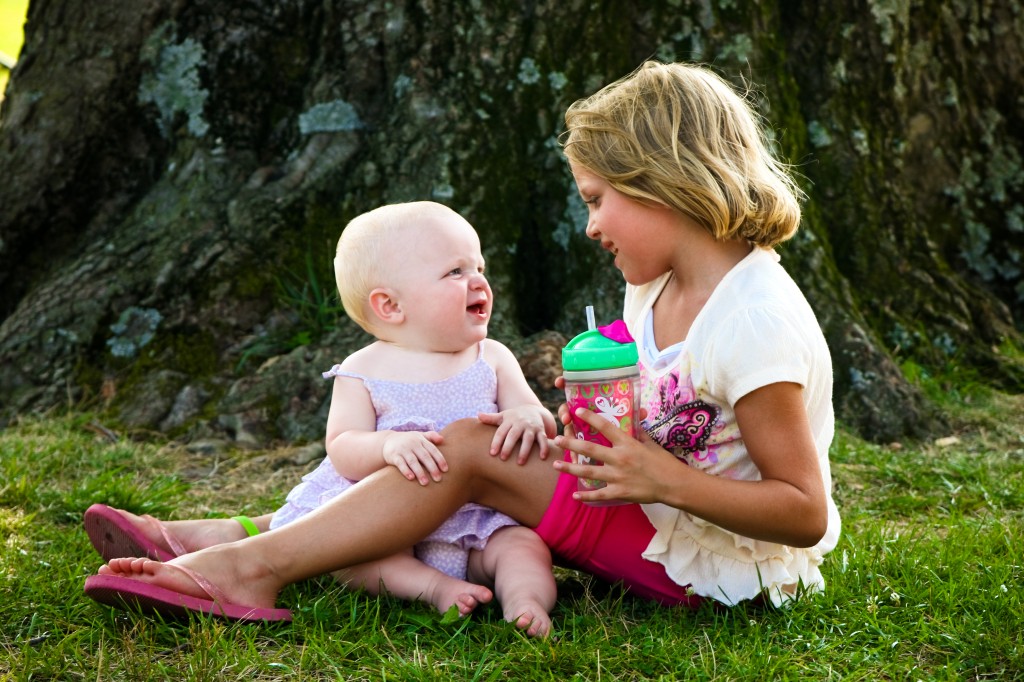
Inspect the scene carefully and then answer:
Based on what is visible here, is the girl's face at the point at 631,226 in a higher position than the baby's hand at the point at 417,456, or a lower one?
higher

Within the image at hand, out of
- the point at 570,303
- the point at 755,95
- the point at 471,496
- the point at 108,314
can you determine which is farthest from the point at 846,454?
the point at 108,314

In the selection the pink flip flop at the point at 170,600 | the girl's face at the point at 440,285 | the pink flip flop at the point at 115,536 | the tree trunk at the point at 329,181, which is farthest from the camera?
the tree trunk at the point at 329,181

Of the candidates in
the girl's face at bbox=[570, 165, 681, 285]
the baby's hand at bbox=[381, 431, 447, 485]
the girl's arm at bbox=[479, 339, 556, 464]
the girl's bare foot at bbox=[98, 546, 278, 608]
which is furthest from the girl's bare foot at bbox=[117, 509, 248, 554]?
the girl's face at bbox=[570, 165, 681, 285]

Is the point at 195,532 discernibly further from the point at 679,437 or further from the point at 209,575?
the point at 679,437

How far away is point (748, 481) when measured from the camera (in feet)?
7.25

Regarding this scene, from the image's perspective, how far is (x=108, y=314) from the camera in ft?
13.3

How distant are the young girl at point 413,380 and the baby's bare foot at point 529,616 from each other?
0.59 ft

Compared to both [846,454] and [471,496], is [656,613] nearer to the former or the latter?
[471,496]

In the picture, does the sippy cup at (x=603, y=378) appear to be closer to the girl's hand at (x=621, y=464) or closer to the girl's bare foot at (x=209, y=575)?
the girl's hand at (x=621, y=464)

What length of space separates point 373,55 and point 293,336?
3.61 ft

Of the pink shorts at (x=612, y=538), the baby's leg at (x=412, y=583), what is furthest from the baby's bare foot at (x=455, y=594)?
the pink shorts at (x=612, y=538)

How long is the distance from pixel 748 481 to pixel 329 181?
2.38m

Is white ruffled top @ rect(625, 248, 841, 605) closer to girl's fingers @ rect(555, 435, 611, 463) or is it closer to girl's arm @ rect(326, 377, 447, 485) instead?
girl's fingers @ rect(555, 435, 611, 463)

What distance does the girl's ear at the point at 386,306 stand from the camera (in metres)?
2.72
